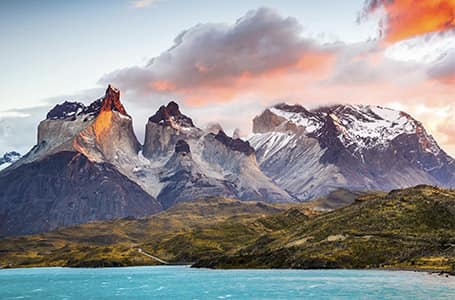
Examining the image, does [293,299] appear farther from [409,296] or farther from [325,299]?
[409,296]

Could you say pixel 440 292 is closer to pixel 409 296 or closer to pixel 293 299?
pixel 409 296

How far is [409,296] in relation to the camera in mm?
187625

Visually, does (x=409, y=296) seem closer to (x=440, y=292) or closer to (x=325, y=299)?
(x=440, y=292)

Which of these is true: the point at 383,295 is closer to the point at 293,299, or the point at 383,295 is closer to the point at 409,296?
the point at 409,296

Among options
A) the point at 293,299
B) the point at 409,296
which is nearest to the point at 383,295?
the point at 409,296

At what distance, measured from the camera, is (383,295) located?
636 feet

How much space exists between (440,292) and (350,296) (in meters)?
25.0

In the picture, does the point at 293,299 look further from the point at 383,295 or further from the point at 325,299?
the point at 383,295

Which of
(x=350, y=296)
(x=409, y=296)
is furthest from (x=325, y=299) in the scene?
(x=409, y=296)

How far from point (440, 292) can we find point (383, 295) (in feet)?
51.7

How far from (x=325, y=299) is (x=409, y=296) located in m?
23.2

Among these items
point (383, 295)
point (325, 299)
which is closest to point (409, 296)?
point (383, 295)

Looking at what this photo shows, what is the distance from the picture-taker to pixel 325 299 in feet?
635

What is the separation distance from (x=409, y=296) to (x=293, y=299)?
33.2 m
